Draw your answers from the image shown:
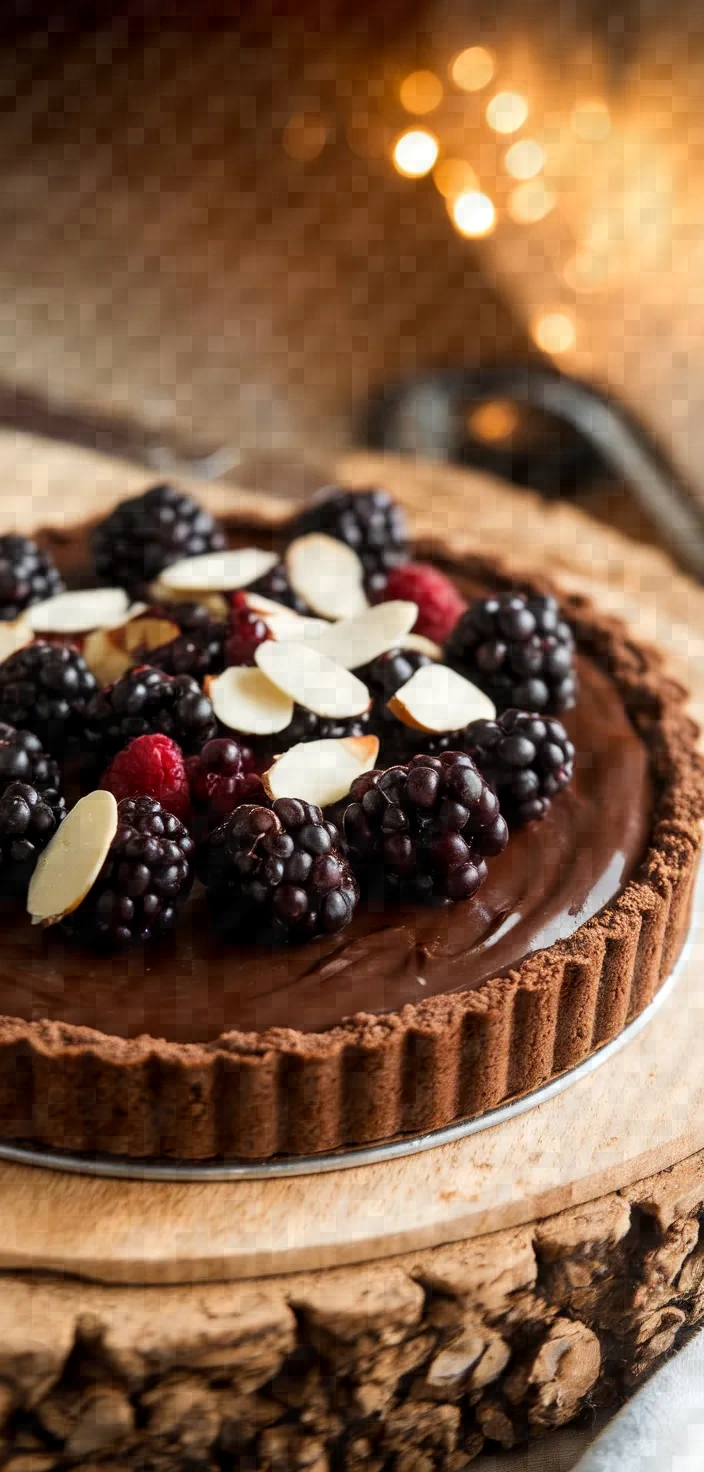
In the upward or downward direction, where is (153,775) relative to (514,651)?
downward

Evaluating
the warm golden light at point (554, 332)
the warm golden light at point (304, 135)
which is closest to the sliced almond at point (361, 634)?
the warm golden light at point (554, 332)

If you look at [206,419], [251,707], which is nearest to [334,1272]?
[251,707]

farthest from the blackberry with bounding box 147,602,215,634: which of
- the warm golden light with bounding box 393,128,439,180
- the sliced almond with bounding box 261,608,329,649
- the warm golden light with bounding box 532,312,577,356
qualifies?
the warm golden light with bounding box 393,128,439,180

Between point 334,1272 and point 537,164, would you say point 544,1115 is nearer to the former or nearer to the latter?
point 334,1272

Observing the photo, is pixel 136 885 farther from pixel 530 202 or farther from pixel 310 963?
pixel 530 202

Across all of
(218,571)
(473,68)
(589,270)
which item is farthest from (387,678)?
(473,68)

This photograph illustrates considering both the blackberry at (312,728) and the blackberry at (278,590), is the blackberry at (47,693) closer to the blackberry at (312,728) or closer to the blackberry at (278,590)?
the blackberry at (312,728)
